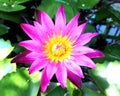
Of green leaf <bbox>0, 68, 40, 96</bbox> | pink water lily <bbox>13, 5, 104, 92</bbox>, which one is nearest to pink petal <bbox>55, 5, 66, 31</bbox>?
pink water lily <bbox>13, 5, 104, 92</bbox>

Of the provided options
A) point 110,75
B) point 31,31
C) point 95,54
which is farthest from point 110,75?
point 31,31

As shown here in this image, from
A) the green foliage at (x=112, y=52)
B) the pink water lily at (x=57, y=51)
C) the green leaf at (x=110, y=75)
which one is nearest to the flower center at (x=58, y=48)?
the pink water lily at (x=57, y=51)

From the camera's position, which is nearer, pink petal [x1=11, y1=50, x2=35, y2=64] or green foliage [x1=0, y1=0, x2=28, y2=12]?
pink petal [x1=11, y1=50, x2=35, y2=64]

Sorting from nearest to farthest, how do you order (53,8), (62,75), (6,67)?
(62,75), (6,67), (53,8)

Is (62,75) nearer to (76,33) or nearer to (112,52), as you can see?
(76,33)

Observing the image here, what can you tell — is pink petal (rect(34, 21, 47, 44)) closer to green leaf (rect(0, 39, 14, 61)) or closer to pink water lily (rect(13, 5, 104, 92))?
pink water lily (rect(13, 5, 104, 92))

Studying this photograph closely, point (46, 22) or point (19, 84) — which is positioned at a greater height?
point (46, 22)

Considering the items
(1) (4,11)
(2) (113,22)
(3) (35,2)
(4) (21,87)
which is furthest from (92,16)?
(4) (21,87)

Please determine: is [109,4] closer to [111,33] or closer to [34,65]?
[111,33]
